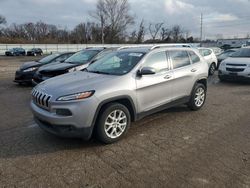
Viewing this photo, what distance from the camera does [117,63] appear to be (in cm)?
497

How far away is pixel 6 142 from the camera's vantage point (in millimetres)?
4203

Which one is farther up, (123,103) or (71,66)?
(71,66)

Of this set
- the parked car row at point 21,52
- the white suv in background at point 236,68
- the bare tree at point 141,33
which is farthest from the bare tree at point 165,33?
the white suv in background at point 236,68

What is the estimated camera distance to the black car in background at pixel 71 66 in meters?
8.22

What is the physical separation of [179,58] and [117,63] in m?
1.56

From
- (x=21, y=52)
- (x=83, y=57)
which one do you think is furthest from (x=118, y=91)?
(x=21, y=52)

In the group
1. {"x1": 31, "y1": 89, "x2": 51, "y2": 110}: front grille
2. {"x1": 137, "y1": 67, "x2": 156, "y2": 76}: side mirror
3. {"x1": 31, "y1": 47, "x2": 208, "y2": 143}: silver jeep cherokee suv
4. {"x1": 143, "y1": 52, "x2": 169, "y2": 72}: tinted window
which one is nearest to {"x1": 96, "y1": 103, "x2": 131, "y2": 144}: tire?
{"x1": 31, "y1": 47, "x2": 208, "y2": 143}: silver jeep cherokee suv

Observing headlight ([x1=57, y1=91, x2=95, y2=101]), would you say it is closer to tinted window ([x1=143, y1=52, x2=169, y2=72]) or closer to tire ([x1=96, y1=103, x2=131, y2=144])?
tire ([x1=96, y1=103, x2=131, y2=144])

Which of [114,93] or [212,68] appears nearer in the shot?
[114,93]

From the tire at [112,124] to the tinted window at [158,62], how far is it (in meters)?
1.09

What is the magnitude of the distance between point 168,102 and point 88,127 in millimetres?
2081

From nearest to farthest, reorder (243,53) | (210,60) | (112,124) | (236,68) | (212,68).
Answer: (112,124), (236,68), (243,53), (210,60), (212,68)

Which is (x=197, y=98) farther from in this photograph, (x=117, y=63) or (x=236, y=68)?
(x=236, y=68)

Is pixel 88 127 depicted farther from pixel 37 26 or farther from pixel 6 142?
pixel 37 26
